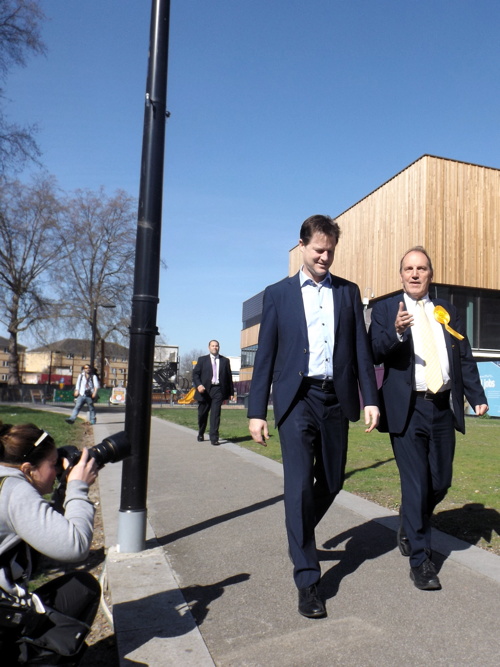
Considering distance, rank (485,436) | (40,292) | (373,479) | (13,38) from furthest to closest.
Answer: (40,292) → (13,38) → (485,436) → (373,479)

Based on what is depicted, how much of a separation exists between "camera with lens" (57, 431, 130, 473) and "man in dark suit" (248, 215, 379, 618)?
124 centimetres

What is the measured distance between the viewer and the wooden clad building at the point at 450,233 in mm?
26594

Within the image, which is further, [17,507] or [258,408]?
[258,408]

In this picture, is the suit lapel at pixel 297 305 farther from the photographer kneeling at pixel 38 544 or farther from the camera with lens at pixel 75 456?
the photographer kneeling at pixel 38 544

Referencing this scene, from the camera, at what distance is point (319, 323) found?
145 inches

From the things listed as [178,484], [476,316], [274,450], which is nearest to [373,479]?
[178,484]

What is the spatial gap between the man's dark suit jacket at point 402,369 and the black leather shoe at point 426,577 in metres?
0.79

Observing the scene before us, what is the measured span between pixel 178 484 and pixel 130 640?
167 inches

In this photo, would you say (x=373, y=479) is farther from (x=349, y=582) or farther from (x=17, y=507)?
(x=17, y=507)

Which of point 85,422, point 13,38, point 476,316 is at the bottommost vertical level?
point 85,422

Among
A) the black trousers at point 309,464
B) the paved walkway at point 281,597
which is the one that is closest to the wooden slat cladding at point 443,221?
the paved walkway at point 281,597

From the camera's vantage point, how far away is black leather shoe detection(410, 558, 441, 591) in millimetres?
3469

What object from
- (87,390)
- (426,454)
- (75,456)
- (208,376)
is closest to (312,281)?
(426,454)

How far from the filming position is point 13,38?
1478cm
